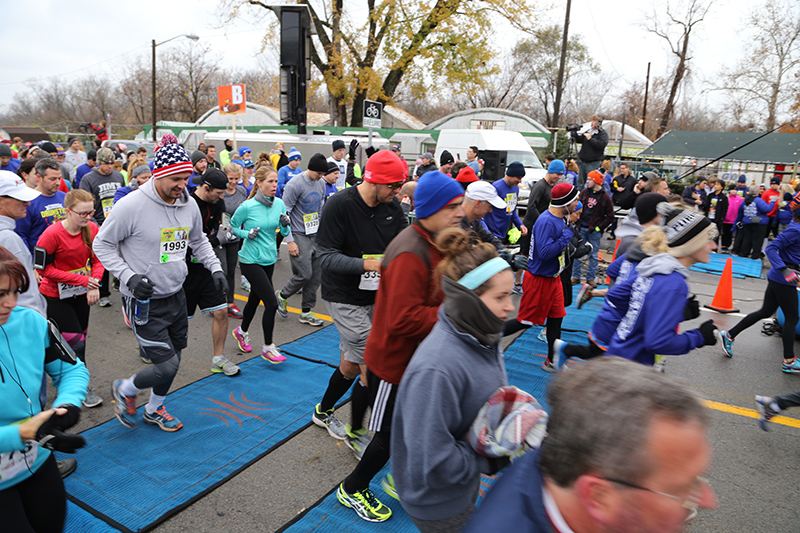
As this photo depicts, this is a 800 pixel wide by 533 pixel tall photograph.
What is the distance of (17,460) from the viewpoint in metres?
1.91

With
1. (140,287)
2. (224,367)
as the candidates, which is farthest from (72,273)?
(224,367)

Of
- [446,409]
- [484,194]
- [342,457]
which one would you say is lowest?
[342,457]

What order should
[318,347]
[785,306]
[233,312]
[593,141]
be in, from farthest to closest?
[593,141], [233,312], [318,347], [785,306]

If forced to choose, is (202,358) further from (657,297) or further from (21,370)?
(657,297)

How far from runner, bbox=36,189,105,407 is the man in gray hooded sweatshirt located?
2.59 feet

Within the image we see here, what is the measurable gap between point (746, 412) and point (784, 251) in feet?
5.84

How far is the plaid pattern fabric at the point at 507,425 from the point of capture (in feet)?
4.98

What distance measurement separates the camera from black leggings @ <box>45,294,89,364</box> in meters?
3.88

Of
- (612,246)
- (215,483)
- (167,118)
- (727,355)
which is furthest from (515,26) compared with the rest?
(167,118)

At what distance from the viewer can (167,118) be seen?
53.8 meters

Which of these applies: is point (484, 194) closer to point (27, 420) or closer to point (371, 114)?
point (27, 420)

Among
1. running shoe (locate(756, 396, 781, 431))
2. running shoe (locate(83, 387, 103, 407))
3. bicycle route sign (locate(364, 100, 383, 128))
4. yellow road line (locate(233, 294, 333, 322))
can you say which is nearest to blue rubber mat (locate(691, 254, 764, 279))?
running shoe (locate(756, 396, 781, 431))

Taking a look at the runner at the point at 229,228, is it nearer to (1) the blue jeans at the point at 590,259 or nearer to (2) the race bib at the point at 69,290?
(2) the race bib at the point at 69,290

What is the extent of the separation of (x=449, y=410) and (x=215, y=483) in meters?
2.27
